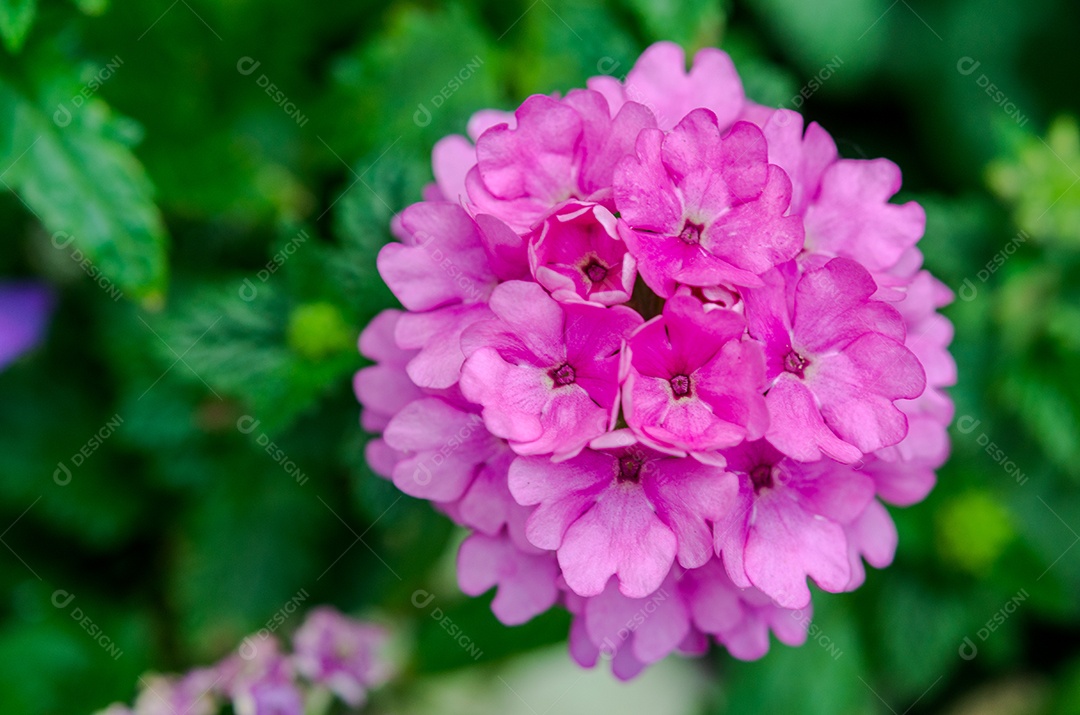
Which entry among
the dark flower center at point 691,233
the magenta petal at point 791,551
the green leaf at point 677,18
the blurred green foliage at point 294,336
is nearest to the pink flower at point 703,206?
the dark flower center at point 691,233

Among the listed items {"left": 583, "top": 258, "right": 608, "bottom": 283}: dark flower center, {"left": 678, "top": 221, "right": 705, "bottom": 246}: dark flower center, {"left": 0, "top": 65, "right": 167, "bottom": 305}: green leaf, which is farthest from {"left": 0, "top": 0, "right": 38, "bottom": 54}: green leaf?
{"left": 678, "top": 221, "right": 705, "bottom": 246}: dark flower center

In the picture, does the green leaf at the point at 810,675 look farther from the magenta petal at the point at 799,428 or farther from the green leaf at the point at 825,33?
the green leaf at the point at 825,33

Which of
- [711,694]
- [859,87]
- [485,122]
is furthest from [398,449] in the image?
[859,87]

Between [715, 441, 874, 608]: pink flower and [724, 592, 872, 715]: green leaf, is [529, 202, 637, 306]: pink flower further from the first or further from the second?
[724, 592, 872, 715]: green leaf

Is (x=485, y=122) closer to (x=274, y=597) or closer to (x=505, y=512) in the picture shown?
(x=505, y=512)

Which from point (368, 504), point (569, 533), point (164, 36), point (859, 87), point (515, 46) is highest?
point (859, 87)
